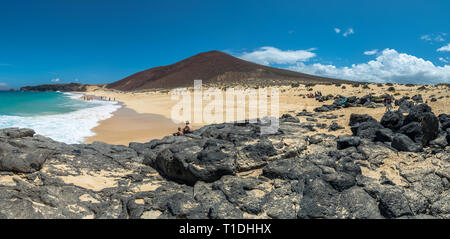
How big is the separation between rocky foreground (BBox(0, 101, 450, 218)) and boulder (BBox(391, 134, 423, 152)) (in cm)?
2

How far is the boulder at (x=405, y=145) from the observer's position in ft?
21.2

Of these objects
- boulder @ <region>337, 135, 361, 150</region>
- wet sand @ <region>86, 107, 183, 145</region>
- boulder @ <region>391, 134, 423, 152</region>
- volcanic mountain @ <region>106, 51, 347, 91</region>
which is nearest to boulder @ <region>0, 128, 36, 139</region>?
wet sand @ <region>86, 107, 183, 145</region>

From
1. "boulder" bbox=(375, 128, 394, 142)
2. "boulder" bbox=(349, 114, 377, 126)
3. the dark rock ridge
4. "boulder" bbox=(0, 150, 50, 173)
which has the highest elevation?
the dark rock ridge

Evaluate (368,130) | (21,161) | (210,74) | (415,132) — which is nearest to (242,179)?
(21,161)

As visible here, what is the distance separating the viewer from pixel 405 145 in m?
A: 6.52

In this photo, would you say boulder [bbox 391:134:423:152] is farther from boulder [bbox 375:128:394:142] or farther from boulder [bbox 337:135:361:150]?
boulder [bbox 337:135:361:150]

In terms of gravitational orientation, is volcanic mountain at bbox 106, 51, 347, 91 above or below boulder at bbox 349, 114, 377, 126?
above

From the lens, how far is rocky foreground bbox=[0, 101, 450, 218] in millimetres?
4562

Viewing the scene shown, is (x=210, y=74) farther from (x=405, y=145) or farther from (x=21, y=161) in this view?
(x=21, y=161)

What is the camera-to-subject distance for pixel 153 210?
4.77 meters

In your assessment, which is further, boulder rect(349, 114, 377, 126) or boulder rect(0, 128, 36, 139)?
boulder rect(349, 114, 377, 126)

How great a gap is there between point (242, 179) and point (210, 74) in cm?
10331

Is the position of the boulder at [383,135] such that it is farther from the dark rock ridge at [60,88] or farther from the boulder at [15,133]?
the dark rock ridge at [60,88]
